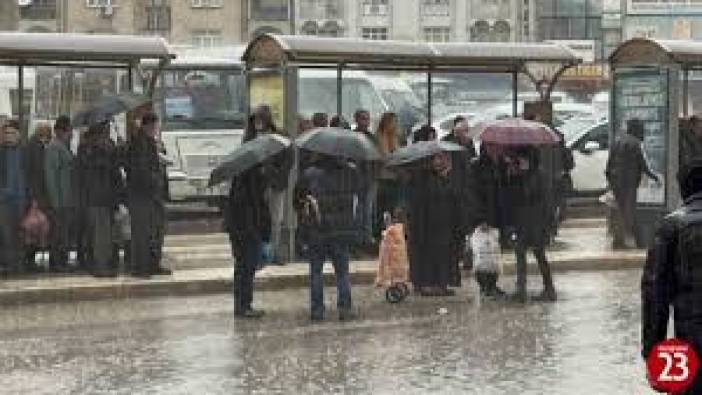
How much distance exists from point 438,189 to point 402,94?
796cm

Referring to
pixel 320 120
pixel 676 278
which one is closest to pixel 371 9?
pixel 320 120

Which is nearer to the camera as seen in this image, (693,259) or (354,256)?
(693,259)

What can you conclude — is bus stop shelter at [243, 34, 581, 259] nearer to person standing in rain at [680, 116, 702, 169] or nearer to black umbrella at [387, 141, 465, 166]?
person standing in rain at [680, 116, 702, 169]

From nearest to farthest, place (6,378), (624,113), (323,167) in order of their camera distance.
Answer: (6,378) < (323,167) < (624,113)

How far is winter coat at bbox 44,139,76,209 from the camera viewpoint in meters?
16.4

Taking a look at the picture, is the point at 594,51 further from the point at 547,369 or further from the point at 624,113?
the point at 547,369

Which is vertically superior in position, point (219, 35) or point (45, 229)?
point (219, 35)

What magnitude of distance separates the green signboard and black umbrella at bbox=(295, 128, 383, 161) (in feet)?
21.0

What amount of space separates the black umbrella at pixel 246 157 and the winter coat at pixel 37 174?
10.9ft

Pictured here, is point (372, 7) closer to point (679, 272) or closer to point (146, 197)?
point (146, 197)

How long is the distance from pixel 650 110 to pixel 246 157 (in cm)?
738

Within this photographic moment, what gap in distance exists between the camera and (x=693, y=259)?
20.7 ft

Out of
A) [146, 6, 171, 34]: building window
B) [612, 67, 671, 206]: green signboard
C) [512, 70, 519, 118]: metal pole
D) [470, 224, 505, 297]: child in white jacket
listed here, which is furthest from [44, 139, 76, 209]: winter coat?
[146, 6, 171, 34]: building window

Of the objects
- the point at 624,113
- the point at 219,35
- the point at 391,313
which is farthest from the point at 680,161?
the point at 219,35
